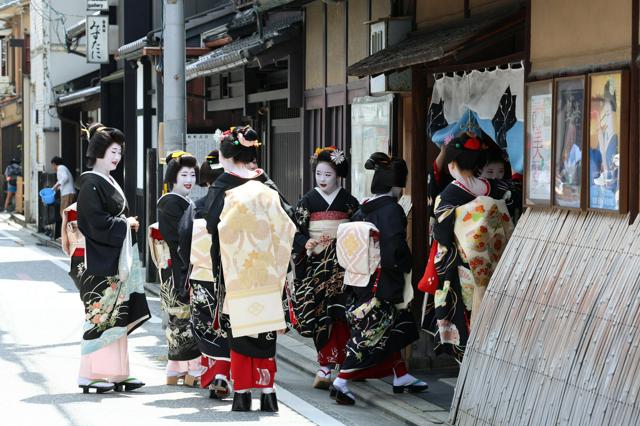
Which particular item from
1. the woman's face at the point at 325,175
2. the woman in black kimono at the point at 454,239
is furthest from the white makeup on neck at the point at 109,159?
the woman in black kimono at the point at 454,239

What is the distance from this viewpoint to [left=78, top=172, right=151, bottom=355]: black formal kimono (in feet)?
33.5

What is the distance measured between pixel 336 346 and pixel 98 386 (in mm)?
2101

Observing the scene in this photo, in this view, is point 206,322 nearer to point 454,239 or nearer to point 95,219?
point 95,219

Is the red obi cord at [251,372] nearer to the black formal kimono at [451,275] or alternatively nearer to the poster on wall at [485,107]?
the black formal kimono at [451,275]

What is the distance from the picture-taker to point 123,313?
10.4 meters

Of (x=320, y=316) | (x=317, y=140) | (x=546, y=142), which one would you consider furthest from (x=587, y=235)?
(x=317, y=140)

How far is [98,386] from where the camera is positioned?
33.2 feet

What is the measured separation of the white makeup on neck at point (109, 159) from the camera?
10227 millimetres

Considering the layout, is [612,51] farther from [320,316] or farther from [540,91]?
[320,316]

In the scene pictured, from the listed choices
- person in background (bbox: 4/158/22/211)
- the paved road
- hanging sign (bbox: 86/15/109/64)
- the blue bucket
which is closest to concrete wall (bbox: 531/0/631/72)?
the paved road

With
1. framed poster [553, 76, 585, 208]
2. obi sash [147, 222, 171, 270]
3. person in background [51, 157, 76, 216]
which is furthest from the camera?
person in background [51, 157, 76, 216]

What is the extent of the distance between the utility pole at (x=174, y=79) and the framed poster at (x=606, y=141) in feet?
26.4

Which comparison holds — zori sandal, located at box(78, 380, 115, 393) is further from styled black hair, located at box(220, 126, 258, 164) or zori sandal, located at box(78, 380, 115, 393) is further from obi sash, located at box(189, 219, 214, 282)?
styled black hair, located at box(220, 126, 258, 164)

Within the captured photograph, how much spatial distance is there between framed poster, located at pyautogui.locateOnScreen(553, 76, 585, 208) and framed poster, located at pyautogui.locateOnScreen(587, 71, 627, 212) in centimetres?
11
